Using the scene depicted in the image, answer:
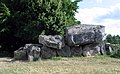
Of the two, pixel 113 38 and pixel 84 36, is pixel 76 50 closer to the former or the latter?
pixel 84 36

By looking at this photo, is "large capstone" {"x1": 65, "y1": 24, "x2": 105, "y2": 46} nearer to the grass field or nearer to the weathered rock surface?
the weathered rock surface

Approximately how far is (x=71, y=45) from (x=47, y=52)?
4.39ft

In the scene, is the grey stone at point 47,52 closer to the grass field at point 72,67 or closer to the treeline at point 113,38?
the grass field at point 72,67

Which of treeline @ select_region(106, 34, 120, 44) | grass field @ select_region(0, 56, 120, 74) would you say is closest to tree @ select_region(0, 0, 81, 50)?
grass field @ select_region(0, 56, 120, 74)

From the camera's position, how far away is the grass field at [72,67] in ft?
38.3

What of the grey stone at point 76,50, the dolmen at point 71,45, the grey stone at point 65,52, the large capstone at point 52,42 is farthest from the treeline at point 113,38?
the large capstone at point 52,42

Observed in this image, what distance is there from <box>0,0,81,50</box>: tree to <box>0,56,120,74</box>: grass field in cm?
324

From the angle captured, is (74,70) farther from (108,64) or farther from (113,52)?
(113,52)

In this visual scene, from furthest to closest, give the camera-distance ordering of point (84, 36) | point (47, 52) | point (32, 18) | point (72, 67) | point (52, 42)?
point (32, 18), point (47, 52), point (84, 36), point (52, 42), point (72, 67)

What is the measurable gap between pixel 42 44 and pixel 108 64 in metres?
4.29

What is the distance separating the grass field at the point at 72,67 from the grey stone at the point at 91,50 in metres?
0.92

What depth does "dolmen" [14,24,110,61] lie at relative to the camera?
15.8 m

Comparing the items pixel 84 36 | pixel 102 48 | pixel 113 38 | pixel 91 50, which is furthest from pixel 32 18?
pixel 113 38

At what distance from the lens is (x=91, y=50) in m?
16.3
